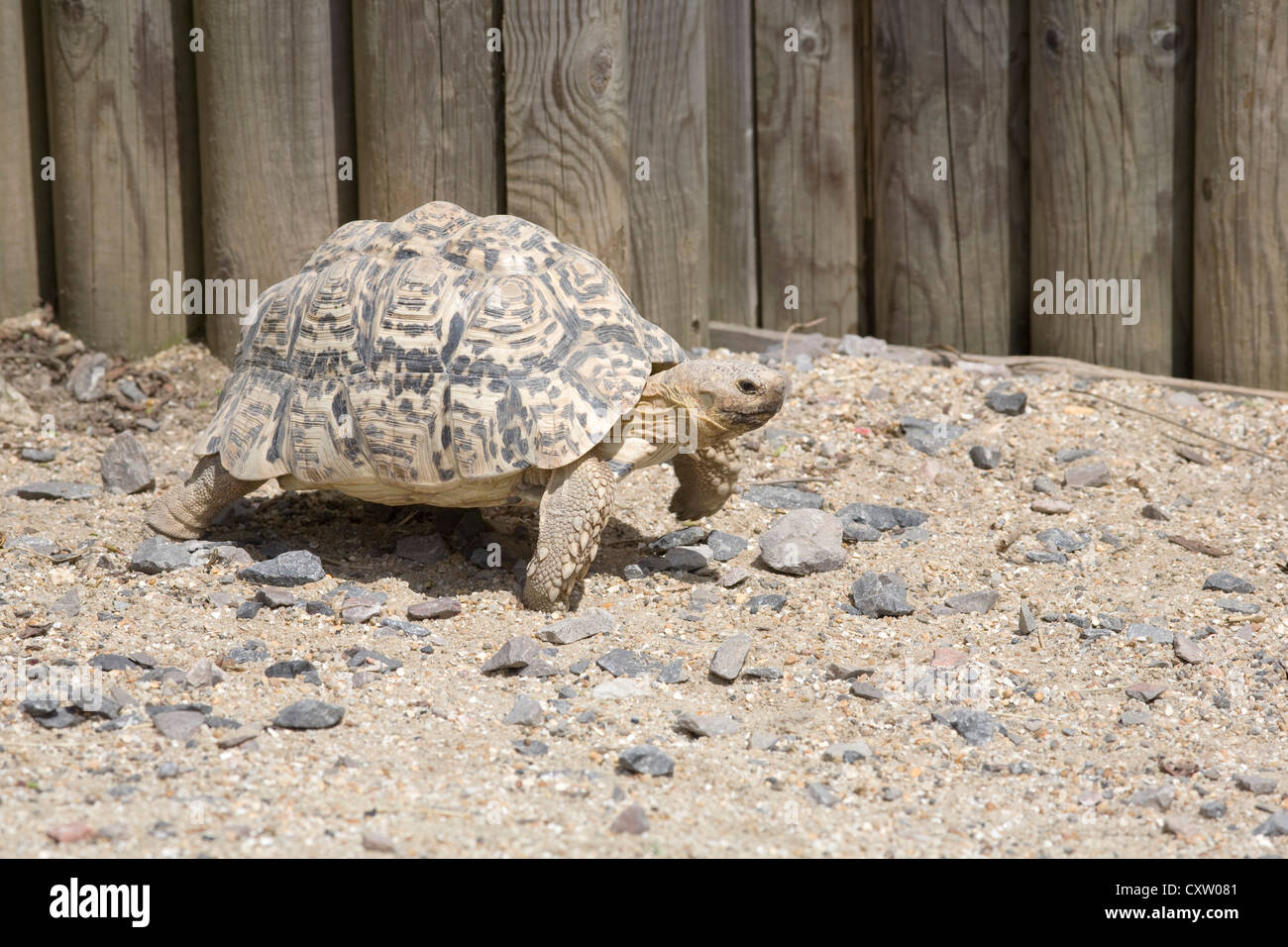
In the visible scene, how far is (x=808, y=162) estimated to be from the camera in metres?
6.07

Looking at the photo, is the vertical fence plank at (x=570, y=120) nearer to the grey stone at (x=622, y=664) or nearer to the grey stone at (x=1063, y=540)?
the grey stone at (x=1063, y=540)

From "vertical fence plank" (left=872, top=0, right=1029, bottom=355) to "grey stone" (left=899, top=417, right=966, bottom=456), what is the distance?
2.37 feet

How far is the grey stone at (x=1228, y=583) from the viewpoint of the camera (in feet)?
14.3

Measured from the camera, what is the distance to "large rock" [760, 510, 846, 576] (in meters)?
4.53

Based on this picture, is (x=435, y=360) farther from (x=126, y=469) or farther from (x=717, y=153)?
(x=717, y=153)

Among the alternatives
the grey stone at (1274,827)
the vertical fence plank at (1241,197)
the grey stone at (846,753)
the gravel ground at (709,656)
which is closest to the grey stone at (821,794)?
the gravel ground at (709,656)

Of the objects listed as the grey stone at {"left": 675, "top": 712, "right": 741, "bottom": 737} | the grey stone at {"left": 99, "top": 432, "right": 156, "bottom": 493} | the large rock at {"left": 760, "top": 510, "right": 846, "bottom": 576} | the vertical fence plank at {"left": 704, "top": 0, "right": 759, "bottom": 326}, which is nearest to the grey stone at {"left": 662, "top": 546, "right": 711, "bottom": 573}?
the large rock at {"left": 760, "top": 510, "right": 846, "bottom": 576}


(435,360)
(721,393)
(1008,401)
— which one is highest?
(435,360)

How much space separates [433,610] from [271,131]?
2.36 m

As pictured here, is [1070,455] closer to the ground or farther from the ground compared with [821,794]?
farther from the ground

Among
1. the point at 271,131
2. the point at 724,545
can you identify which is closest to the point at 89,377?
the point at 271,131

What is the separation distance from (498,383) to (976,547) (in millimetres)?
1767

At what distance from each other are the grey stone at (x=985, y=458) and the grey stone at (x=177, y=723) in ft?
10.4
